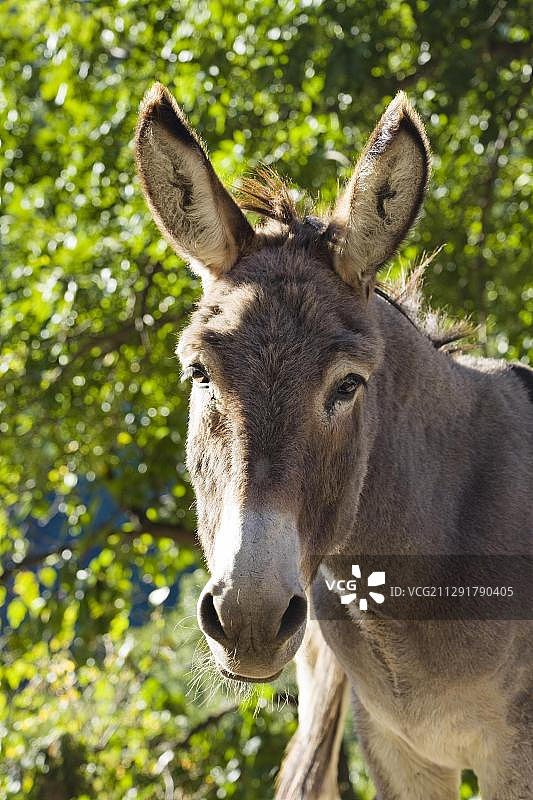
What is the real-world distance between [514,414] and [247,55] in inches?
113

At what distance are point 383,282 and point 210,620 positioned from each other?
150 cm

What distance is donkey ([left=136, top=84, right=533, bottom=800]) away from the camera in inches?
88.5

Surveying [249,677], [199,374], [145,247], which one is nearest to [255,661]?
[249,677]

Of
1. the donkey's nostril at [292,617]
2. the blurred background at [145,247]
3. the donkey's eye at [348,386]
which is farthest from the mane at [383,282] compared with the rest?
the blurred background at [145,247]

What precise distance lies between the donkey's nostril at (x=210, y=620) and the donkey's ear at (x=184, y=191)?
3.25 ft

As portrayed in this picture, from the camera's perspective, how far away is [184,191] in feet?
8.89

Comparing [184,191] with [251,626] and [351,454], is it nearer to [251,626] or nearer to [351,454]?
[351,454]

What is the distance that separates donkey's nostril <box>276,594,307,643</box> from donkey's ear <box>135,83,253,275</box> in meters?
1.01

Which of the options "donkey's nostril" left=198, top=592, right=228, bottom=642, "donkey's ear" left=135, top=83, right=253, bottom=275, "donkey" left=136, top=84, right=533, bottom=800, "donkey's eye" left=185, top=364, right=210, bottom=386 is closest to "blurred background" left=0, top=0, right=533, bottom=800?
"donkey" left=136, top=84, right=533, bottom=800

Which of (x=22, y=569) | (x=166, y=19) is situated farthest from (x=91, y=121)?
(x=22, y=569)

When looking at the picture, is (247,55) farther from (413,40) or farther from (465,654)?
(465,654)

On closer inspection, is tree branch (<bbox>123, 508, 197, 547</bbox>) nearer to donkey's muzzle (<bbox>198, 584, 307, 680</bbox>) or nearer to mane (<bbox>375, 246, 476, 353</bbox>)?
mane (<bbox>375, 246, 476, 353</bbox>)

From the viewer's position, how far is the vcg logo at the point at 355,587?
284cm

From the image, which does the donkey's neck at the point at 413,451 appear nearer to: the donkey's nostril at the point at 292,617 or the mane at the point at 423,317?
the mane at the point at 423,317
